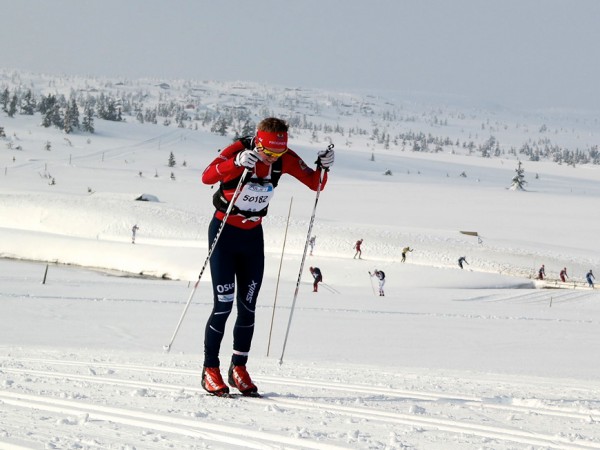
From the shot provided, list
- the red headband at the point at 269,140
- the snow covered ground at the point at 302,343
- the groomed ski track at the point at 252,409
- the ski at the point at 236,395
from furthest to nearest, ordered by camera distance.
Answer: the red headband at the point at 269,140 < the ski at the point at 236,395 < the snow covered ground at the point at 302,343 < the groomed ski track at the point at 252,409

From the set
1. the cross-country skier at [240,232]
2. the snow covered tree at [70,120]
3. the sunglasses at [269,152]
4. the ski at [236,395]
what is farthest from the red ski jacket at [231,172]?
the snow covered tree at [70,120]

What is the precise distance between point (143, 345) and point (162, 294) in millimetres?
11011

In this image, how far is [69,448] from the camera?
13.1ft

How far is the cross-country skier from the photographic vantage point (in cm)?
622

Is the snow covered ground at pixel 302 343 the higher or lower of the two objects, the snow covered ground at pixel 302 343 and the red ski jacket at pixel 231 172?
the lower

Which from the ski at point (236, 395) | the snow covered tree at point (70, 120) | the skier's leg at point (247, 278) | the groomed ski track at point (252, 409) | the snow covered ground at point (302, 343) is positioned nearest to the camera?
the groomed ski track at point (252, 409)

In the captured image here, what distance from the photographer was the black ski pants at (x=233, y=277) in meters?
6.28

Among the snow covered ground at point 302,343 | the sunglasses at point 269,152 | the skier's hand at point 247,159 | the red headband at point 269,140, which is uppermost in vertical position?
the red headband at point 269,140

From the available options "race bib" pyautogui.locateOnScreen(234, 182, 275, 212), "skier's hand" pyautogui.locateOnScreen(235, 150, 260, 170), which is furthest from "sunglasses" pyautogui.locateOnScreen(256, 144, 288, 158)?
"race bib" pyautogui.locateOnScreen(234, 182, 275, 212)

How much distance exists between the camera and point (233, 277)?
6.34 metres

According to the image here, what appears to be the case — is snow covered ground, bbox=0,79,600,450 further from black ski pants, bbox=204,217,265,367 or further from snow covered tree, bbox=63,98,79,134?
snow covered tree, bbox=63,98,79,134

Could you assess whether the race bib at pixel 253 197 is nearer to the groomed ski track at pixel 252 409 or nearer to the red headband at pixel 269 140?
the red headband at pixel 269 140

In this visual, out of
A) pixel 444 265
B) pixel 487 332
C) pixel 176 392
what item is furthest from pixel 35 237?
pixel 176 392

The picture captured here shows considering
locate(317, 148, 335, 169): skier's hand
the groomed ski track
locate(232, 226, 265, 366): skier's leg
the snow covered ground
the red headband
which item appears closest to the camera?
the groomed ski track
